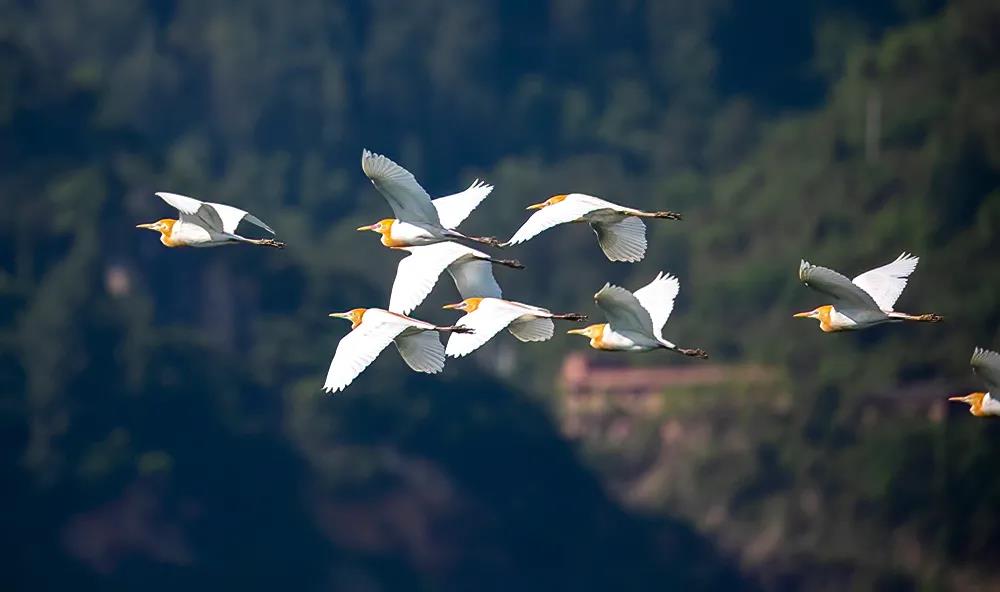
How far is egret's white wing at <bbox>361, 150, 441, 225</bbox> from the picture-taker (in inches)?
642

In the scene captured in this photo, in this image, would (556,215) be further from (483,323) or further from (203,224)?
(203,224)

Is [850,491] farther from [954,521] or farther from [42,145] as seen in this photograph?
[42,145]

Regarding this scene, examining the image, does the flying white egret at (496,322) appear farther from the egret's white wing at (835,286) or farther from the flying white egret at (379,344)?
the egret's white wing at (835,286)

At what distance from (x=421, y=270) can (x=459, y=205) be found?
36.8 inches

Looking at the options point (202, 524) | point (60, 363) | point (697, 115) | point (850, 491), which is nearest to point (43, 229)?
point (60, 363)

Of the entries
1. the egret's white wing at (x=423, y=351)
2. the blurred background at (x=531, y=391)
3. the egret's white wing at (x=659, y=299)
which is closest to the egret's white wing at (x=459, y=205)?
the egret's white wing at (x=423, y=351)

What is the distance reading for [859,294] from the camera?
16.7 meters

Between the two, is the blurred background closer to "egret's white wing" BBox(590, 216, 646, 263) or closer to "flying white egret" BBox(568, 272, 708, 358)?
"flying white egret" BBox(568, 272, 708, 358)

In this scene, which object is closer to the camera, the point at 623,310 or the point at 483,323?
the point at 623,310

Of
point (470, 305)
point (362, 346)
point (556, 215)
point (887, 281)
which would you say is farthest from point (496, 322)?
point (887, 281)

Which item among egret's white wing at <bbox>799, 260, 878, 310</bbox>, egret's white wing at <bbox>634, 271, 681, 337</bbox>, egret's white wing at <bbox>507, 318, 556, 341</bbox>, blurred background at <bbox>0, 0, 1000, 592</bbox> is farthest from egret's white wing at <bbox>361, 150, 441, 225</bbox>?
blurred background at <bbox>0, 0, 1000, 592</bbox>

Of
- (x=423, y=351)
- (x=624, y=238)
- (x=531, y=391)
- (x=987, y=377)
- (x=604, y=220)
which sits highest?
(x=604, y=220)

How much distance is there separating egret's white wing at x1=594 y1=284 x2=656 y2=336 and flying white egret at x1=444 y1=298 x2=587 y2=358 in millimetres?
364

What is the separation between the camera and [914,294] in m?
43.5
